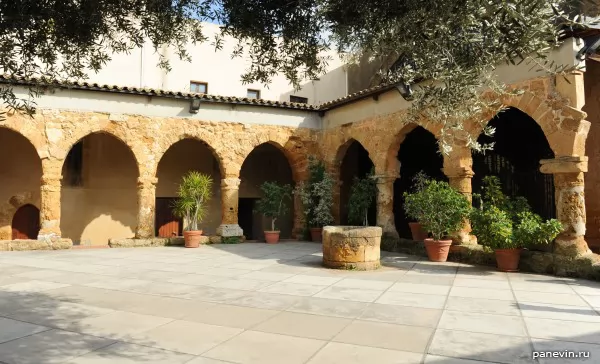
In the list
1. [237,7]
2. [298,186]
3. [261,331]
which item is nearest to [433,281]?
[261,331]

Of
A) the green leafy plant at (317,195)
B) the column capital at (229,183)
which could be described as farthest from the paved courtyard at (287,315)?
the green leafy plant at (317,195)

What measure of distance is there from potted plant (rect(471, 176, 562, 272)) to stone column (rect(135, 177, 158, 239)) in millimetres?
7645

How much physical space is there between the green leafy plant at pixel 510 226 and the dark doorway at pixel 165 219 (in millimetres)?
9950

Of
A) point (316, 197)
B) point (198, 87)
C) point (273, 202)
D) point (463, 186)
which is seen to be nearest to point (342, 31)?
point (463, 186)

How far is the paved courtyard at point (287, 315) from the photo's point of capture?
10.5 feet

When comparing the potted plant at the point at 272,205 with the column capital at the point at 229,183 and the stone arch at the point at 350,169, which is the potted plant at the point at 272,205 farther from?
the stone arch at the point at 350,169

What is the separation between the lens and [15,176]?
12086 millimetres

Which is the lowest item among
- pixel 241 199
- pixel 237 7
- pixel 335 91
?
pixel 241 199

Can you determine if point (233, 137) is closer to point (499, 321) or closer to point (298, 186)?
point (298, 186)

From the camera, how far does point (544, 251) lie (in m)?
7.09

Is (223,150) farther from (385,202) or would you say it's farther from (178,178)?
(385,202)

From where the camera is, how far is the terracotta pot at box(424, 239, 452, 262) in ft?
26.4

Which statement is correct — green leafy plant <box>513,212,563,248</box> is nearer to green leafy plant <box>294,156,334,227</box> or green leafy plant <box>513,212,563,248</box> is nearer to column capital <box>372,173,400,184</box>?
column capital <box>372,173,400,184</box>

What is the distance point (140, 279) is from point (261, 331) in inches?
124
